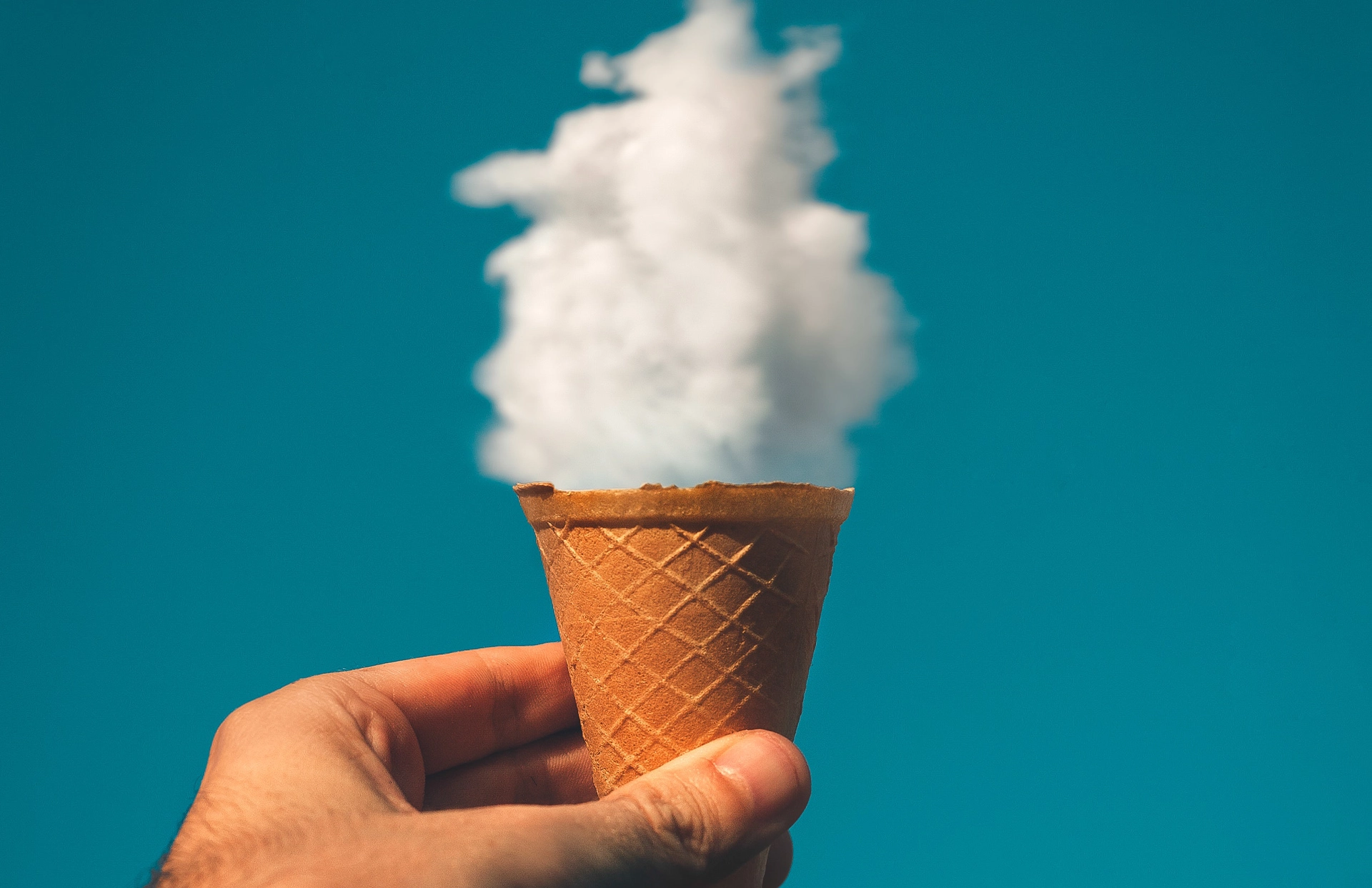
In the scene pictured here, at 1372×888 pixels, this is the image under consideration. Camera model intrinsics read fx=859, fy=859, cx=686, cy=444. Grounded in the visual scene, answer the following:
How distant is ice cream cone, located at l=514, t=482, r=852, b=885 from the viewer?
1781mm

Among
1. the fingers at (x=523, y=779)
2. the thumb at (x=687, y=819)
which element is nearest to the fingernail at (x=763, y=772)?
the thumb at (x=687, y=819)

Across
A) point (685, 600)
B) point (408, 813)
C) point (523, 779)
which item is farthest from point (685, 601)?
point (523, 779)

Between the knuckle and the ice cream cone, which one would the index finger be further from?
the knuckle

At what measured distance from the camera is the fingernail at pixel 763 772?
1.70 meters

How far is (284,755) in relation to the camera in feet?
5.18

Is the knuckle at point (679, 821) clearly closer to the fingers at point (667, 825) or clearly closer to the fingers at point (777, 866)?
the fingers at point (667, 825)

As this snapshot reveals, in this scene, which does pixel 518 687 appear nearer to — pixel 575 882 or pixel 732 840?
pixel 732 840

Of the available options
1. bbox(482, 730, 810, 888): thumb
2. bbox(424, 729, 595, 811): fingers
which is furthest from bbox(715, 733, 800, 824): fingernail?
bbox(424, 729, 595, 811): fingers

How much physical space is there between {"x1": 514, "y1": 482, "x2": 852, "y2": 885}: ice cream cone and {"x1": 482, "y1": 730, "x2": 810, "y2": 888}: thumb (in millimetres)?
112

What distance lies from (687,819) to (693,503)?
60 centimetres

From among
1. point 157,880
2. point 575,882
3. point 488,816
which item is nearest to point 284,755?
point 157,880

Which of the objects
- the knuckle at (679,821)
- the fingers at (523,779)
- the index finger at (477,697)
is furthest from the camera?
the fingers at (523,779)

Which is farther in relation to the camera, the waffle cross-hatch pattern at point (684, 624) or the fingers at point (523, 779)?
the fingers at point (523, 779)

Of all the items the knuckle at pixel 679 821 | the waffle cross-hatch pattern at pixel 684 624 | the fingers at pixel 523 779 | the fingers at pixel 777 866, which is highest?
the waffle cross-hatch pattern at pixel 684 624
